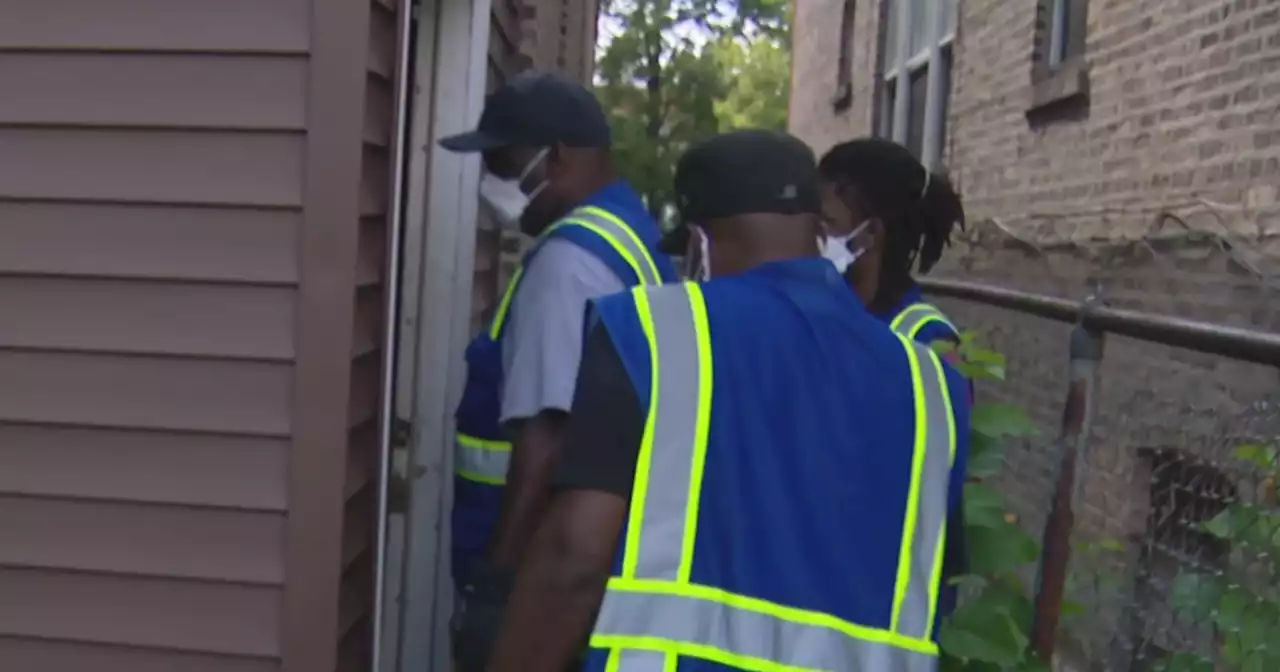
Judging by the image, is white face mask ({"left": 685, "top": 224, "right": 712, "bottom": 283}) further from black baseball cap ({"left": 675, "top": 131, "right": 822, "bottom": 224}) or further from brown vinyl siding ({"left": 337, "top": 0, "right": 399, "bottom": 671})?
brown vinyl siding ({"left": 337, "top": 0, "right": 399, "bottom": 671})

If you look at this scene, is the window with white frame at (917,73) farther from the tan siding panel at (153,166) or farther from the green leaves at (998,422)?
the tan siding panel at (153,166)

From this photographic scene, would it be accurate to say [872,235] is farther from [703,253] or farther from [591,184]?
[703,253]

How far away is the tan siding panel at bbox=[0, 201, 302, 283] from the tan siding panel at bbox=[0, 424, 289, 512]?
288mm

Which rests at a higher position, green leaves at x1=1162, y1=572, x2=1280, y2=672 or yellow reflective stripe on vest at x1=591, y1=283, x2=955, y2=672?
yellow reflective stripe on vest at x1=591, y1=283, x2=955, y2=672

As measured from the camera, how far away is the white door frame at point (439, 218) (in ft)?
11.7

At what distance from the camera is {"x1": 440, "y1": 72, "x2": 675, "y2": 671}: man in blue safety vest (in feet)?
8.80

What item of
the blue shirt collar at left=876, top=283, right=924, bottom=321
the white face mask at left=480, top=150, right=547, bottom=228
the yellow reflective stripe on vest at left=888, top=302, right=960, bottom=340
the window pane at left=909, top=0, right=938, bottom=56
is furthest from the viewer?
the window pane at left=909, top=0, right=938, bottom=56

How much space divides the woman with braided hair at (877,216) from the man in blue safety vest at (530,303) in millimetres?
530

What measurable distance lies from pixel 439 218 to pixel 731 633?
6.17 ft

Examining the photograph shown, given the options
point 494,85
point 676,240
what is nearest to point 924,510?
point 676,240

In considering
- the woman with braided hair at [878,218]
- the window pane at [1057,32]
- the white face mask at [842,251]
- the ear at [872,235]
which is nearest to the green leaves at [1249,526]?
the woman with braided hair at [878,218]

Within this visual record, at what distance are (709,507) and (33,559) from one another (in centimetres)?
139

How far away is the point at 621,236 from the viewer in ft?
9.76

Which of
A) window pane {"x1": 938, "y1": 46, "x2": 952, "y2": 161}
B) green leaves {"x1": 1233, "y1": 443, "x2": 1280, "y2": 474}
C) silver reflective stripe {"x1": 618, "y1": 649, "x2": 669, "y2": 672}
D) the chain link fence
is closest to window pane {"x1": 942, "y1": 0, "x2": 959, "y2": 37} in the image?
window pane {"x1": 938, "y1": 46, "x2": 952, "y2": 161}
